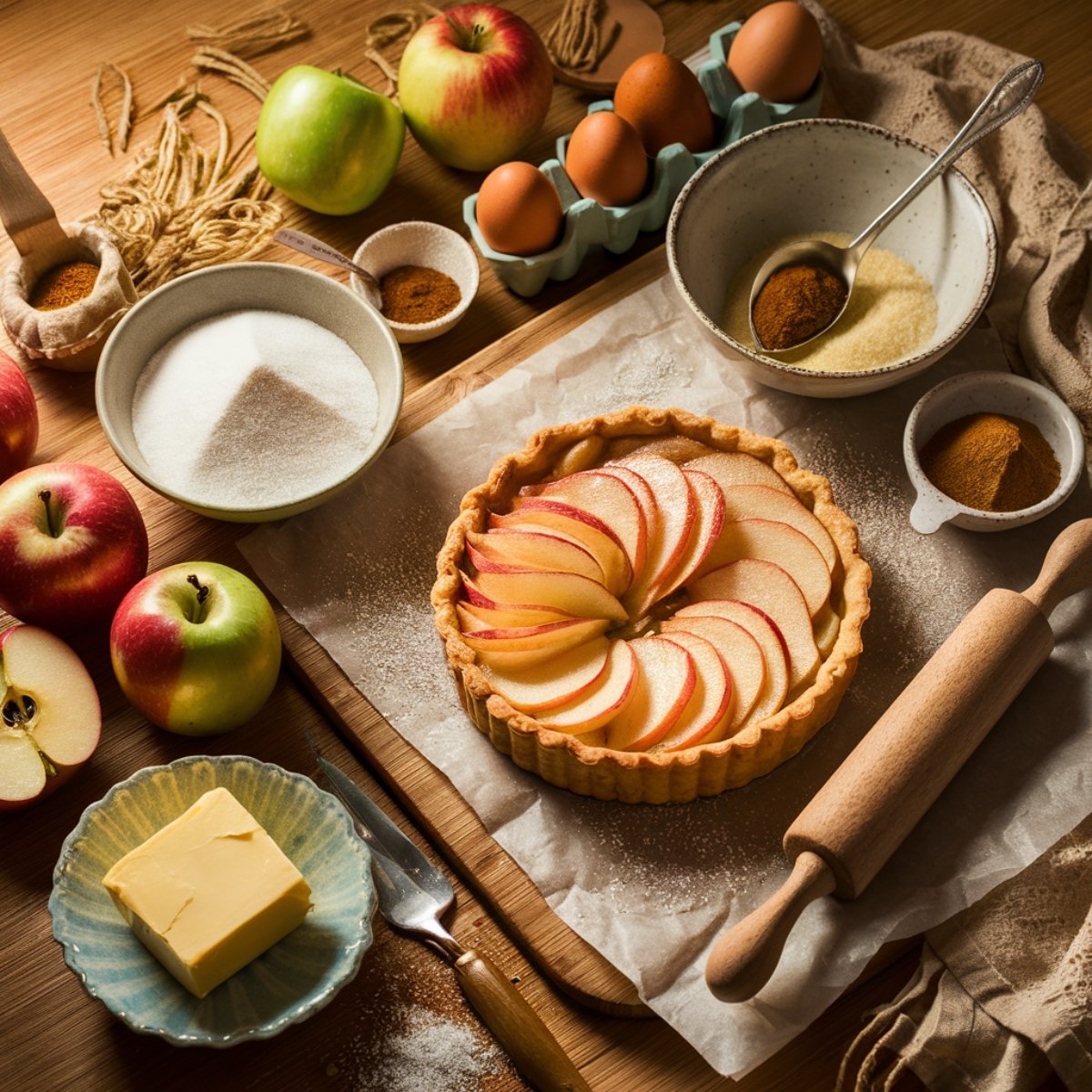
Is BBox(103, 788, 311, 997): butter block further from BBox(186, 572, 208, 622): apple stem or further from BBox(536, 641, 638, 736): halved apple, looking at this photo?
BBox(536, 641, 638, 736): halved apple

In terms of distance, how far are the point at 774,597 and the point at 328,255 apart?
1121 millimetres

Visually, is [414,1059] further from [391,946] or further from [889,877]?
[889,877]

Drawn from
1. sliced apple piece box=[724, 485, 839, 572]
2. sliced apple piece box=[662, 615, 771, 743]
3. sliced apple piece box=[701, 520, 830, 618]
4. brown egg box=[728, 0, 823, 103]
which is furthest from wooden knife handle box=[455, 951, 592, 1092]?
brown egg box=[728, 0, 823, 103]

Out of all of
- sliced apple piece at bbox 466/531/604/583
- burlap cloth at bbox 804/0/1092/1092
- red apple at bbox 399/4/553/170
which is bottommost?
burlap cloth at bbox 804/0/1092/1092

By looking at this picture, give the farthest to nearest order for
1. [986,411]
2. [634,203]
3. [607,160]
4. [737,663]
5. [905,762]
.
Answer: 1. [634,203]
2. [607,160]
3. [986,411]
4. [737,663]
5. [905,762]

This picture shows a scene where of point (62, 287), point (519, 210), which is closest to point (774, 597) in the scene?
point (519, 210)

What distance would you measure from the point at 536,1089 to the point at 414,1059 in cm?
19

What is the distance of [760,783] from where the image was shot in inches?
85.7

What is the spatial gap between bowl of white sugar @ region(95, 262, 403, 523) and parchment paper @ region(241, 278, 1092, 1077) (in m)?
0.12

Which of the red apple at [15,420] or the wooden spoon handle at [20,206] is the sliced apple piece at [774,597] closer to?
the red apple at [15,420]

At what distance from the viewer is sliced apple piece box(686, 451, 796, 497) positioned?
234 cm

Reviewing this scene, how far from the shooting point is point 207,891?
183 cm

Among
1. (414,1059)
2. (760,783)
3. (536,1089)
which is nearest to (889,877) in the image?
(760,783)

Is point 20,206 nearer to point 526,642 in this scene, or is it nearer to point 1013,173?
point 526,642
